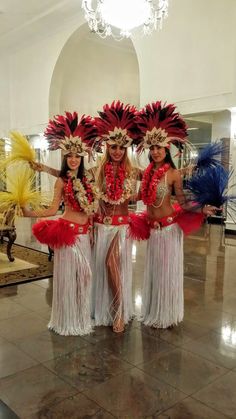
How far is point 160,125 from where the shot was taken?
9.34ft

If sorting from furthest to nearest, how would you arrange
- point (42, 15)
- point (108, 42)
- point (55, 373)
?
1. point (108, 42)
2. point (42, 15)
3. point (55, 373)

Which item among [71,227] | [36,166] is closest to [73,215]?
[71,227]

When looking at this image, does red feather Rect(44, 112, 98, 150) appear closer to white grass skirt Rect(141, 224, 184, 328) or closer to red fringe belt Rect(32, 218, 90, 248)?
red fringe belt Rect(32, 218, 90, 248)

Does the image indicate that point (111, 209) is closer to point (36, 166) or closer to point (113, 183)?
point (113, 183)

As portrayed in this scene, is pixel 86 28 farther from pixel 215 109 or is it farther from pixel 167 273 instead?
pixel 167 273

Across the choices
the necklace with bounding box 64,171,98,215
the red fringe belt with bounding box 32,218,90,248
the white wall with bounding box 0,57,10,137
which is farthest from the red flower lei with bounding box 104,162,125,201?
the white wall with bounding box 0,57,10,137

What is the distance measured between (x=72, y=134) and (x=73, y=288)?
118 centimetres

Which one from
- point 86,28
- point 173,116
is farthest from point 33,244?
point 86,28

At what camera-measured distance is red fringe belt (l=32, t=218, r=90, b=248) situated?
2715mm

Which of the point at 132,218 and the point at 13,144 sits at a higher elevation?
the point at 13,144

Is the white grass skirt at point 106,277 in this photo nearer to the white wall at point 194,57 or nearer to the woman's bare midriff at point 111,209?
the woman's bare midriff at point 111,209

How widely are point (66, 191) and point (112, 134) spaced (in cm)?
57

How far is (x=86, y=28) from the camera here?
32.9 ft

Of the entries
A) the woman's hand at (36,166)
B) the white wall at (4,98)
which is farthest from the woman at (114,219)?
the white wall at (4,98)
